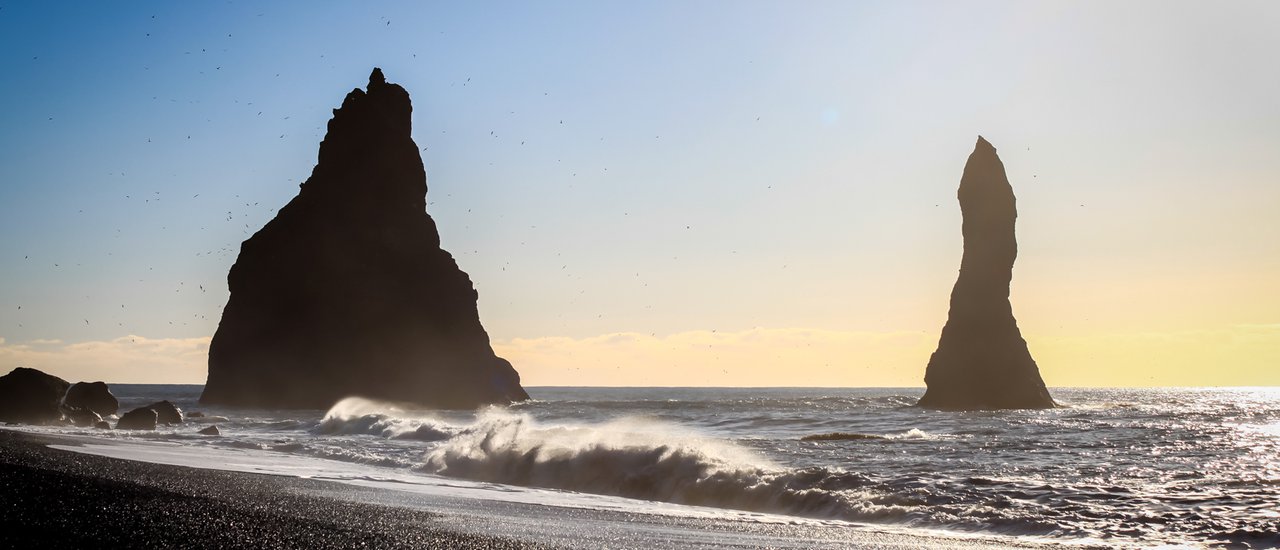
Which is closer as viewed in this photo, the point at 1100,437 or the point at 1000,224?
the point at 1100,437

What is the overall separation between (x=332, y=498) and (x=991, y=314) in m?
69.6

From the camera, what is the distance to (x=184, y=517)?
9.00 metres

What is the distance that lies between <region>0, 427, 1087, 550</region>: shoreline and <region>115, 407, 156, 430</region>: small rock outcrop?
24069 mm

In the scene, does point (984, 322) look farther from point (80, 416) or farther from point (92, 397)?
point (80, 416)

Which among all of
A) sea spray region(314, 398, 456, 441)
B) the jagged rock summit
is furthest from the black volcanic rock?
sea spray region(314, 398, 456, 441)

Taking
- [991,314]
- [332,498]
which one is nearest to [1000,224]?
[991,314]

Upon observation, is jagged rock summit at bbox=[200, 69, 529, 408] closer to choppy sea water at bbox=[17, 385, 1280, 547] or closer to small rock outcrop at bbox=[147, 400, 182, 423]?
small rock outcrop at bbox=[147, 400, 182, 423]

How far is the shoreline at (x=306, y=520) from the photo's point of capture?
8.02 metres

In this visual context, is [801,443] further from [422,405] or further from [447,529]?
[422,405]

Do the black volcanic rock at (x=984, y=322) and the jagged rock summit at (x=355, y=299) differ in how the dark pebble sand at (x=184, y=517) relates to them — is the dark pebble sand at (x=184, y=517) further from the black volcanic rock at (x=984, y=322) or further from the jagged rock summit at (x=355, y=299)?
the jagged rock summit at (x=355, y=299)

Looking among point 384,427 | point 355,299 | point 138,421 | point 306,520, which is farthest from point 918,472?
point 355,299

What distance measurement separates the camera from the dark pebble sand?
7637 mm

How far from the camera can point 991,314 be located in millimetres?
74188

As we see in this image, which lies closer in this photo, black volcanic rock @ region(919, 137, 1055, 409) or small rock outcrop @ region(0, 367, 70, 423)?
small rock outcrop @ region(0, 367, 70, 423)
